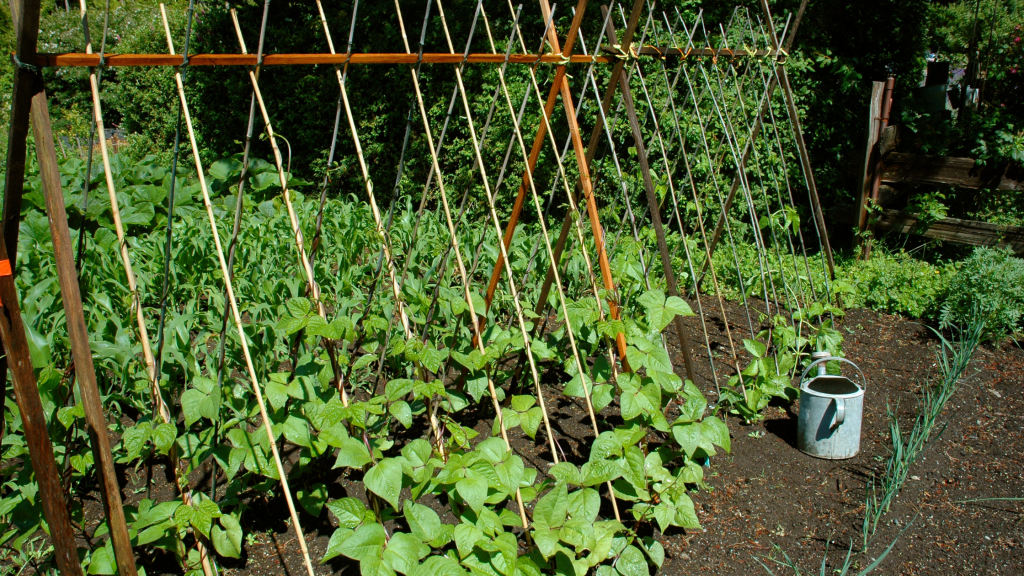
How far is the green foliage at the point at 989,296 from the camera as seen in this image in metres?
3.79

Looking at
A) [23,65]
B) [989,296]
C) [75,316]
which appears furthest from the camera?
[989,296]

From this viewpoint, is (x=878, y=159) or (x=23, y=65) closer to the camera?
(x=23, y=65)

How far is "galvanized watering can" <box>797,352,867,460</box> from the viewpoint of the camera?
263cm

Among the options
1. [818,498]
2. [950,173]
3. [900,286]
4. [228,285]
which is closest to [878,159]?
[950,173]

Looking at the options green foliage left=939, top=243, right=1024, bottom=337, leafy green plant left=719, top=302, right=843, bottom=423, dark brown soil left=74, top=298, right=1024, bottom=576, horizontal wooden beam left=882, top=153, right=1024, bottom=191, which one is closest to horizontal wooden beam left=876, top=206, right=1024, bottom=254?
horizontal wooden beam left=882, top=153, right=1024, bottom=191

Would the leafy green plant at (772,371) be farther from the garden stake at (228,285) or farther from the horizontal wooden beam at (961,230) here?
the horizontal wooden beam at (961,230)

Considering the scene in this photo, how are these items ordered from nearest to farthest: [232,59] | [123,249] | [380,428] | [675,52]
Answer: [123,249]
[232,59]
[380,428]
[675,52]

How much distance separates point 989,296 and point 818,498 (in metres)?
2.29

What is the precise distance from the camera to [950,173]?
5.16 meters

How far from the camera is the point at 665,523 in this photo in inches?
79.5

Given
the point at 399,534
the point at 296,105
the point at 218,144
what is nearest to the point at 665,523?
the point at 399,534

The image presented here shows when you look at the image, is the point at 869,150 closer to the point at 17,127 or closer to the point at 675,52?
the point at 675,52

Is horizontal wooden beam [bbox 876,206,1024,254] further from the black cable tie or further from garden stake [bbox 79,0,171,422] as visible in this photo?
the black cable tie

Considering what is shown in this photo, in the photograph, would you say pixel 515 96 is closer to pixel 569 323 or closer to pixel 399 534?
pixel 569 323
